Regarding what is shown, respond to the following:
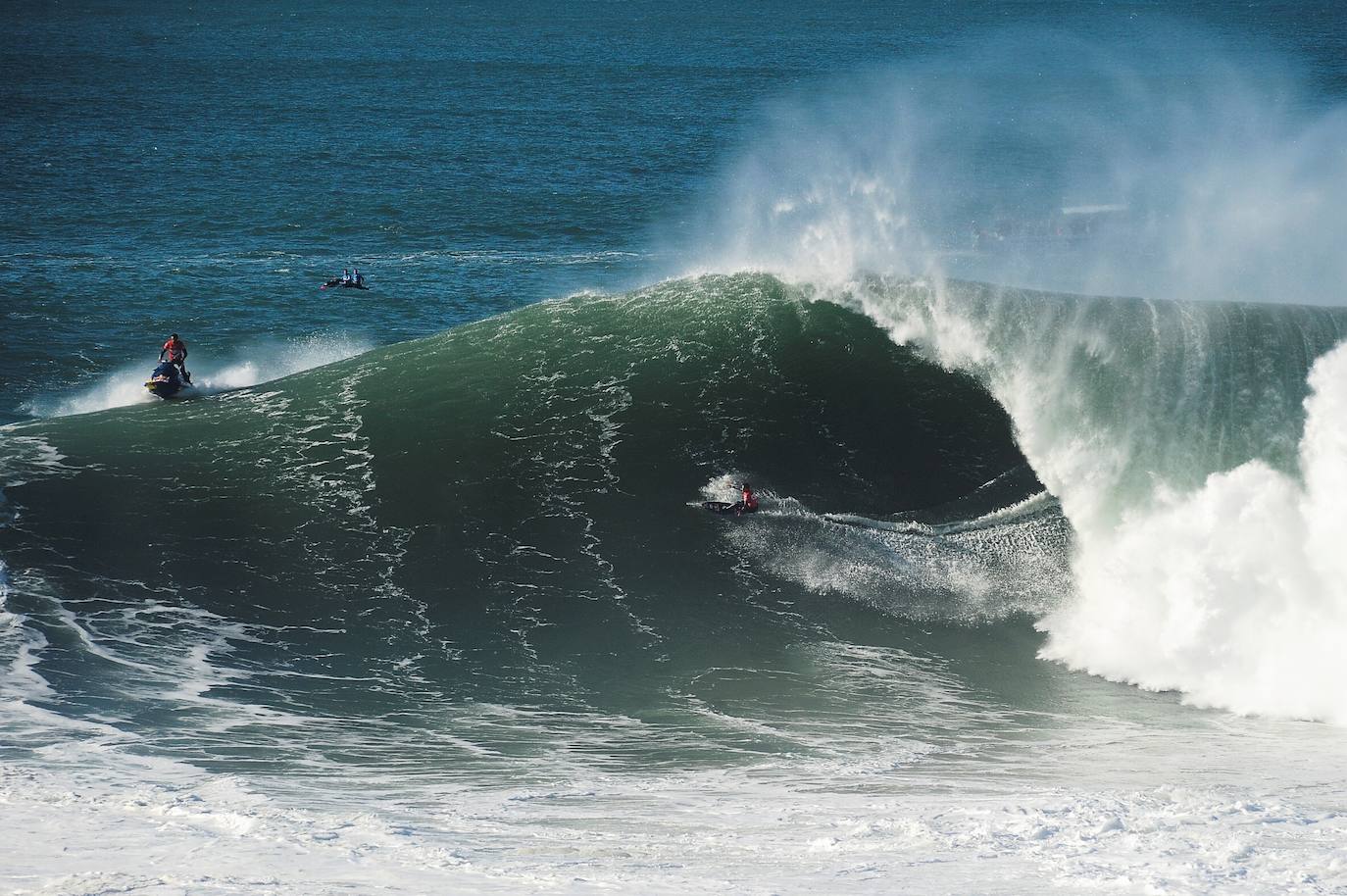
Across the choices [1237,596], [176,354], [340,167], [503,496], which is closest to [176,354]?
[176,354]

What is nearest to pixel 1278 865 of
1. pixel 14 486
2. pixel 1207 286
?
pixel 14 486

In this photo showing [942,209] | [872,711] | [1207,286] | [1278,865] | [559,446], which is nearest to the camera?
[1278,865]

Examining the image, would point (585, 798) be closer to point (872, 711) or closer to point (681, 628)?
point (872, 711)

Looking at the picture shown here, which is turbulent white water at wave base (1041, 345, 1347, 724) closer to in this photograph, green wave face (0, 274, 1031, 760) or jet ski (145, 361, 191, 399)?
green wave face (0, 274, 1031, 760)

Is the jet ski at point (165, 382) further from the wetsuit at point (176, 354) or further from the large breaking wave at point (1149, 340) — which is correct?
the large breaking wave at point (1149, 340)

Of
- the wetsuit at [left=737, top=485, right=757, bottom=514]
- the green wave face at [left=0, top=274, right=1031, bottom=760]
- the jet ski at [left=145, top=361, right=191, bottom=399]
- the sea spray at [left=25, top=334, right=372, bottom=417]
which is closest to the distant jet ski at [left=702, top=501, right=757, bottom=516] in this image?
the wetsuit at [left=737, top=485, right=757, bottom=514]

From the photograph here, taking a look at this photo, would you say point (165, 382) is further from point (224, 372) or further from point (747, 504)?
point (747, 504)

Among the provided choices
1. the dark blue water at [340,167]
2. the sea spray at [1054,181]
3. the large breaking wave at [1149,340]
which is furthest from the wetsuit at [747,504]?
the dark blue water at [340,167]
